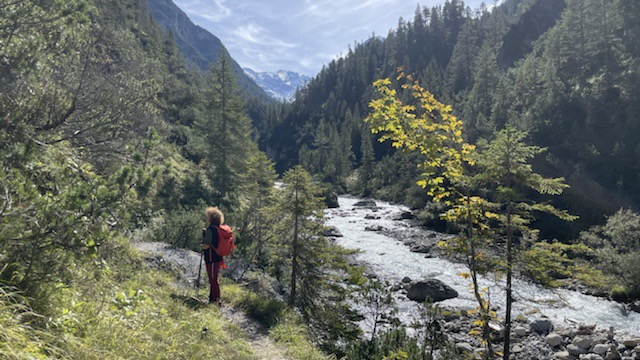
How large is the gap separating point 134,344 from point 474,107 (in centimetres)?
7163

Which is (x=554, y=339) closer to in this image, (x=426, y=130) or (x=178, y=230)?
(x=426, y=130)

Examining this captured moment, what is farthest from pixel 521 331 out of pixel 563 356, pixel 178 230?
pixel 178 230

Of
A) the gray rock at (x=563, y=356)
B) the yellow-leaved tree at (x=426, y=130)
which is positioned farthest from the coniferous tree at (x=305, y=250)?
the gray rock at (x=563, y=356)

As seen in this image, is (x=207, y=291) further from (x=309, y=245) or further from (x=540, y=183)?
(x=540, y=183)

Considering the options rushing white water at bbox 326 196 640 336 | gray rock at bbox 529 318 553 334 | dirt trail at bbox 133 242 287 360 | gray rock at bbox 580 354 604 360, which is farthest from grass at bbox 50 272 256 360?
gray rock at bbox 529 318 553 334

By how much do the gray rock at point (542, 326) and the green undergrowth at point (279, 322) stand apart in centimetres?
1128

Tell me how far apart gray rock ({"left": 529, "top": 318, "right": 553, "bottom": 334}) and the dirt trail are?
12.8 metres

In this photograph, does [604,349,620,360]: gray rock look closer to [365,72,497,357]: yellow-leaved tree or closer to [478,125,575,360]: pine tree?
[478,125,575,360]: pine tree

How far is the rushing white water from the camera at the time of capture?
15238 millimetres

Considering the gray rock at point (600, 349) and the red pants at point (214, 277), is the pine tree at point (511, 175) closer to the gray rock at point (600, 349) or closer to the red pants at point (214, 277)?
the red pants at point (214, 277)

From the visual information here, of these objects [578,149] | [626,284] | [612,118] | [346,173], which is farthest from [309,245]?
[346,173]

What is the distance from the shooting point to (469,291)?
1549 centimetres

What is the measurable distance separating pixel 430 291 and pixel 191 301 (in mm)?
14009

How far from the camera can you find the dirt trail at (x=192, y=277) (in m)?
6.82
